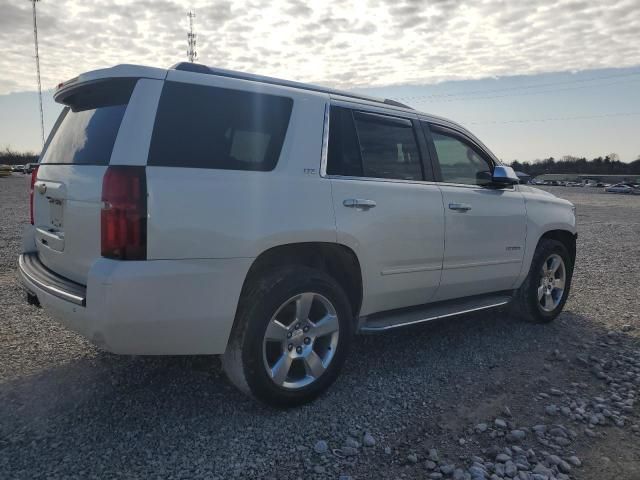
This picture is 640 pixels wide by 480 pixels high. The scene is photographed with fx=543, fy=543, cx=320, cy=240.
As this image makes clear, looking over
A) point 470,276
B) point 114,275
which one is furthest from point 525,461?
point 114,275

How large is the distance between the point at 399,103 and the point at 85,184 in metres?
2.55

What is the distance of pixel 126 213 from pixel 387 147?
2.08 metres

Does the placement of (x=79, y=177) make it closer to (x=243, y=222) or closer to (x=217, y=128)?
(x=217, y=128)

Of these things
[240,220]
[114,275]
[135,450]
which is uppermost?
[240,220]

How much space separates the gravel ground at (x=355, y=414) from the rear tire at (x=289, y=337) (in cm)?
19

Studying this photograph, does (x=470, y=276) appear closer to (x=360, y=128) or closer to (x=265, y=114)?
(x=360, y=128)

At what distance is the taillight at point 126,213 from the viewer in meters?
2.78

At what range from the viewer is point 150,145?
2.89 metres

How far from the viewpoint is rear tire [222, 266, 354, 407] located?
319cm

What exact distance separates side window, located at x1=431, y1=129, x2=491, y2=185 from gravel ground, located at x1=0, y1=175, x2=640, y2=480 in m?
1.47

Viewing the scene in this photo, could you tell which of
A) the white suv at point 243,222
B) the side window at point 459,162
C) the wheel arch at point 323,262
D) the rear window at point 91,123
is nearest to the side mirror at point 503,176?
the side window at point 459,162

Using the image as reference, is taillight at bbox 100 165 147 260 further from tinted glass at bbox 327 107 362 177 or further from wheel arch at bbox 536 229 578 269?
wheel arch at bbox 536 229 578 269

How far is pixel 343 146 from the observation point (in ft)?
12.4

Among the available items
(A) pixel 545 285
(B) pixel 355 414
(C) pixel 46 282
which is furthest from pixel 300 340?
(A) pixel 545 285
